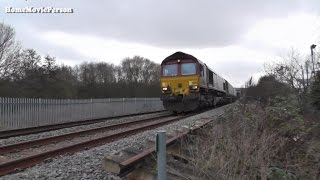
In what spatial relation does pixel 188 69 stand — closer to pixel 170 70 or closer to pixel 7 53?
pixel 170 70

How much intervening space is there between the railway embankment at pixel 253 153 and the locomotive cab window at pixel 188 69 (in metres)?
14.6

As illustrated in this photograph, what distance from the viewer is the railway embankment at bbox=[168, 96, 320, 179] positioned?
21.0ft

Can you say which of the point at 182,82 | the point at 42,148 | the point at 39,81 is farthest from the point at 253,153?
the point at 39,81

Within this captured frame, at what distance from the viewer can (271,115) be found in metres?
10.7

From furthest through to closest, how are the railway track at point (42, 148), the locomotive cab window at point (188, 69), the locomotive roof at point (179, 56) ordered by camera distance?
the locomotive roof at point (179, 56)
the locomotive cab window at point (188, 69)
the railway track at point (42, 148)

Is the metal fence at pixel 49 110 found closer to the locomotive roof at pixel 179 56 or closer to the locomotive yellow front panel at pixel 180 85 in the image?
the locomotive yellow front panel at pixel 180 85

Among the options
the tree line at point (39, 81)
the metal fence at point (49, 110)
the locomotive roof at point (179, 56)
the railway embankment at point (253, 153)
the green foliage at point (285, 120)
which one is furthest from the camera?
the tree line at point (39, 81)

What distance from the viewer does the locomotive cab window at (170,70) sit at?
84.7 ft

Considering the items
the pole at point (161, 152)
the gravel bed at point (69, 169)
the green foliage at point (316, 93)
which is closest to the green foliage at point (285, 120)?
the gravel bed at point (69, 169)

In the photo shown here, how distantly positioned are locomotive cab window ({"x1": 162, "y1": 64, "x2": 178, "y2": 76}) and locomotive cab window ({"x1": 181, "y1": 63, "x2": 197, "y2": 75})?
0.48m

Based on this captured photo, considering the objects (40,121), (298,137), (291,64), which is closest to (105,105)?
(40,121)

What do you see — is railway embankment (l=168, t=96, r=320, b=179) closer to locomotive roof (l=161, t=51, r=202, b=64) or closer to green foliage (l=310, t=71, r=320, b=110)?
green foliage (l=310, t=71, r=320, b=110)

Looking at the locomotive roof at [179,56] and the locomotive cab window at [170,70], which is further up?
the locomotive roof at [179,56]

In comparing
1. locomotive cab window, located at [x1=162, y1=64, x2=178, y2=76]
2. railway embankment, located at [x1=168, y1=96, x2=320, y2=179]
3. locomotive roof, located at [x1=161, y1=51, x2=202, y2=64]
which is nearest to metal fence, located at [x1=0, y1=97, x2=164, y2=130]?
locomotive cab window, located at [x1=162, y1=64, x2=178, y2=76]
